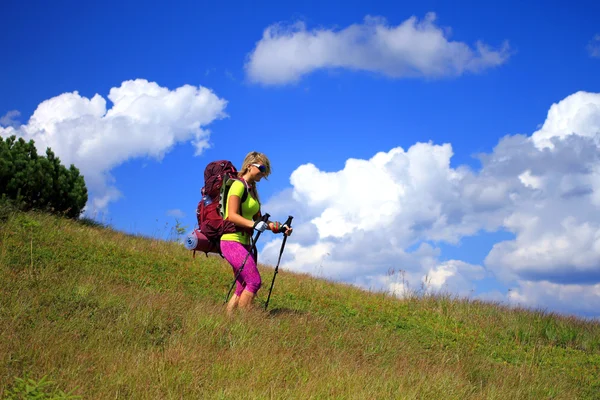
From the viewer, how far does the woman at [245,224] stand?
7.74 metres

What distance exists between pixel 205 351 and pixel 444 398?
8.86 ft

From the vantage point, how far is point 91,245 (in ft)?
45.8

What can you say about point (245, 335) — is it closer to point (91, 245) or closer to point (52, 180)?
point (91, 245)

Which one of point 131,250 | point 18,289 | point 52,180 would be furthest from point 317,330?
point 52,180

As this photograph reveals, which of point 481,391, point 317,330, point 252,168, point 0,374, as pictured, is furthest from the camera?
point 317,330

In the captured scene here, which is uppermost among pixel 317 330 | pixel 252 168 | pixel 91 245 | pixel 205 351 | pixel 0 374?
pixel 252 168

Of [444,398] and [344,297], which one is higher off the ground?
[344,297]

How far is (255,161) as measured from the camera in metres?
7.98

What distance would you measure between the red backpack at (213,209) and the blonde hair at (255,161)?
178mm

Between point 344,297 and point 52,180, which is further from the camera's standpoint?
point 52,180

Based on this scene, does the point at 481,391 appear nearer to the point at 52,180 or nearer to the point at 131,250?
the point at 131,250

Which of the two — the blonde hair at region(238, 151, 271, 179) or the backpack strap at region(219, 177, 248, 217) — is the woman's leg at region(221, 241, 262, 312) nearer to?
the backpack strap at region(219, 177, 248, 217)

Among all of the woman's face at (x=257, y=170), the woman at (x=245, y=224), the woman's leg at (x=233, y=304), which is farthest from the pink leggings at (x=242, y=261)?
the woman's face at (x=257, y=170)

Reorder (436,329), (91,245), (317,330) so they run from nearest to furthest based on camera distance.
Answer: (317,330) → (436,329) → (91,245)
